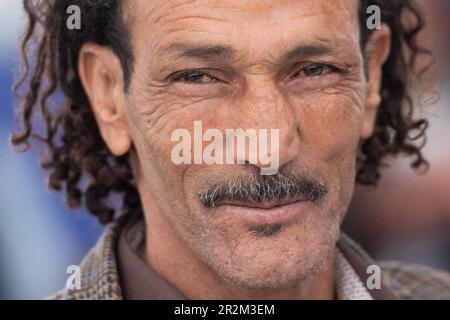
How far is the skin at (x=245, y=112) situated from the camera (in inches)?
120

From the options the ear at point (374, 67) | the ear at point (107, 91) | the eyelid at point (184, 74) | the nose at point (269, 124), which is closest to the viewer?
the nose at point (269, 124)

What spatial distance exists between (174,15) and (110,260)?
917 mm

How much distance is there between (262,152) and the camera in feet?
9.76

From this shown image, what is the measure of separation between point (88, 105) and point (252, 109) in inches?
39.2

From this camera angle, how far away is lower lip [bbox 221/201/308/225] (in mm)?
3092

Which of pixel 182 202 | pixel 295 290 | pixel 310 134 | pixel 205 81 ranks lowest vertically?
pixel 295 290

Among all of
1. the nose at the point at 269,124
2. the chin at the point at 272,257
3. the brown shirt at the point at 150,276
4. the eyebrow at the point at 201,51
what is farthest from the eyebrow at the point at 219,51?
the brown shirt at the point at 150,276

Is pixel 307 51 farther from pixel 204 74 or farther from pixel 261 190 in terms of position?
pixel 261 190

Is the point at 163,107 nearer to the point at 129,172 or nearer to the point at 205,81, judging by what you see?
the point at 205,81

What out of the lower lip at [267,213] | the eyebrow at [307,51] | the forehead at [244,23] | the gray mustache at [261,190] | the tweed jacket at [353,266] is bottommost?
the tweed jacket at [353,266]

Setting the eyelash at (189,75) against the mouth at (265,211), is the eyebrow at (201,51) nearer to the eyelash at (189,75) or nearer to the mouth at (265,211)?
the eyelash at (189,75)

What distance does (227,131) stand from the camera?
10.0 feet

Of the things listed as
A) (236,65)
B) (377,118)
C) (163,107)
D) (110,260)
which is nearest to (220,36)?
(236,65)

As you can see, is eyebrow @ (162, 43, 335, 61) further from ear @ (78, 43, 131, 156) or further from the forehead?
ear @ (78, 43, 131, 156)
